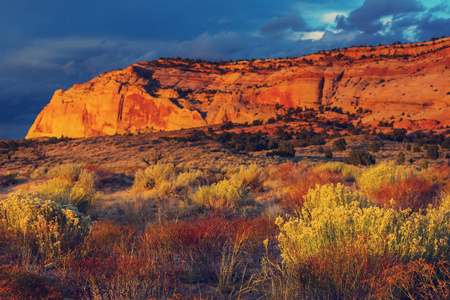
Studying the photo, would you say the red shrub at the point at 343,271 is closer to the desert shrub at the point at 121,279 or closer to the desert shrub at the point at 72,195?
the desert shrub at the point at 121,279

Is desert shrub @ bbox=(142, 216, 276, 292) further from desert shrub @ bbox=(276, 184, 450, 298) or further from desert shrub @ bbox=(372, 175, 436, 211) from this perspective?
desert shrub @ bbox=(372, 175, 436, 211)

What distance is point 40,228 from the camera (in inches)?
177

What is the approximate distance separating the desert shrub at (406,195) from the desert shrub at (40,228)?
639 cm

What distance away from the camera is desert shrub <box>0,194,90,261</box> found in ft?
14.1

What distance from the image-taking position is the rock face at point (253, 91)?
56.6 meters

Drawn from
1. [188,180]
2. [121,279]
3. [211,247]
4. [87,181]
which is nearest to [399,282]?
[211,247]

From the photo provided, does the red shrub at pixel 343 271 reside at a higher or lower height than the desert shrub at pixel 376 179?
higher

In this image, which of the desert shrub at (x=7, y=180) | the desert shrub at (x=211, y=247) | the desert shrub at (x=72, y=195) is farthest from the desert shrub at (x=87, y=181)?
the desert shrub at (x=211, y=247)

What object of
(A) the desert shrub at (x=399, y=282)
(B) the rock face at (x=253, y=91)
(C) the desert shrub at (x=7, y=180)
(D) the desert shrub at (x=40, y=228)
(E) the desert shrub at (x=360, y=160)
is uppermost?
(B) the rock face at (x=253, y=91)

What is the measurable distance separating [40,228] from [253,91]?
222ft

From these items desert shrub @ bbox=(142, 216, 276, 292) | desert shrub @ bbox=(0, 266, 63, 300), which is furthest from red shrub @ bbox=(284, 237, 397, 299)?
desert shrub @ bbox=(0, 266, 63, 300)

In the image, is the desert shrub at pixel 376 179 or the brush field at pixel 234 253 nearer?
the brush field at pixel 234 253

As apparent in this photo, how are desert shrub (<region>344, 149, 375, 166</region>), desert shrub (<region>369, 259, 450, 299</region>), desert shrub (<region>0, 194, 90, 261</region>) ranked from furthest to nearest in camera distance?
1. desert shrub (<region>344, 149, 375, 166</region>)
2. desert shrub (<region>0, 194, 90, 261</region>)
3. desert shrub (<region>369, 259, 450, 299</region>)

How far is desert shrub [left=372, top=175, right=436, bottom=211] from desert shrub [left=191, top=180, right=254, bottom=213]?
11.4 feet
